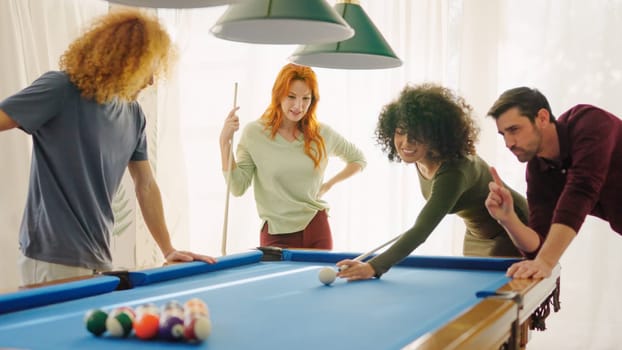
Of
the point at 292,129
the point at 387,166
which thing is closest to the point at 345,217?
the point at 387,166

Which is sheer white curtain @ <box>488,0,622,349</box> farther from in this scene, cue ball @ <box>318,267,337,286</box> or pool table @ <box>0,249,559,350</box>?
cue ball @ <box>318,267,337,286</box>

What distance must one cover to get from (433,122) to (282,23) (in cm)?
75

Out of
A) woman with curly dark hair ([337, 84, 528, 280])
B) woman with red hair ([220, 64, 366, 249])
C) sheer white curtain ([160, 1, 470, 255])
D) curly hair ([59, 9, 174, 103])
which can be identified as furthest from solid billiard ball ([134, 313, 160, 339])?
sheer white curtain ([160, 1, 470, 255])

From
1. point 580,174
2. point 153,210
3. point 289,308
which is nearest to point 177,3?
point 289,308

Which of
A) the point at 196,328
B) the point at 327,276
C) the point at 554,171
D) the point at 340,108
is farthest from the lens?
the point at 340,108

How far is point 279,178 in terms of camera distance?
342 cm

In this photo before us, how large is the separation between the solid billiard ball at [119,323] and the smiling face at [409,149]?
148 centimetres

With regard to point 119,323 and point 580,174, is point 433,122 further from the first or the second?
point 119,323

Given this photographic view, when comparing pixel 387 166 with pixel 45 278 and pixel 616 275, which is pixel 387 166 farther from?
pixel 45 278

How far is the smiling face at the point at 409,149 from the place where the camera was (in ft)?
8.62

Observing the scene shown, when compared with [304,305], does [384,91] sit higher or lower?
higher

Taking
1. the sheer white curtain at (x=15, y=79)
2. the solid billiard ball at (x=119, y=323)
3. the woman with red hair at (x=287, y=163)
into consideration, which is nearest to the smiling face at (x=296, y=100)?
the woman with red hair at (x=287, y=163)

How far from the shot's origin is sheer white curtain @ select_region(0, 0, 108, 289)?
11.9 feet

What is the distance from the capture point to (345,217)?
4.39m
